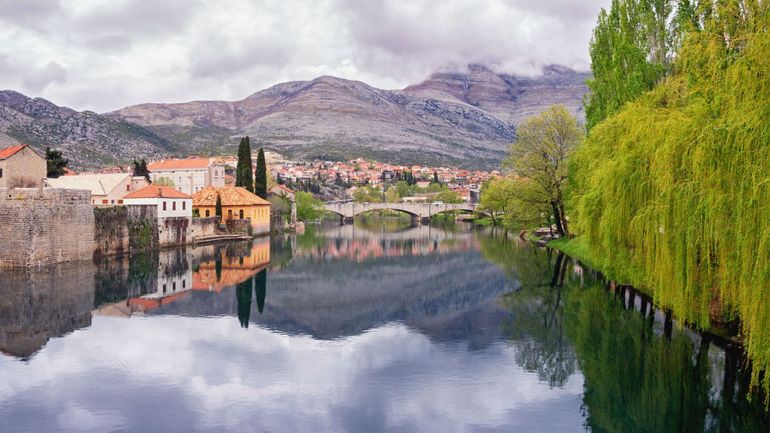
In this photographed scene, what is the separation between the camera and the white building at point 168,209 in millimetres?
50469

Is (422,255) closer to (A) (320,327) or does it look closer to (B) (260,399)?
(A) (320,327)

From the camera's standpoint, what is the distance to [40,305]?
24703 millimetres

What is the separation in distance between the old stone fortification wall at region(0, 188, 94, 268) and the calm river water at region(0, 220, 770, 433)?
5.01ft

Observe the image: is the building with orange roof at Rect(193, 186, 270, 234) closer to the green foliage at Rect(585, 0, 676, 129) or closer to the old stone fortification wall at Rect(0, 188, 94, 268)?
the old stone fortification wall at Rect(0, 188, 94, 268)

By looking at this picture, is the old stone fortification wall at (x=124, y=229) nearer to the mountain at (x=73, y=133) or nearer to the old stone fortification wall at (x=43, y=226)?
the old stone fortification wall at (x=43, y=226)

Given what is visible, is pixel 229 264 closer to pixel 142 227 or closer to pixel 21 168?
pixel 142 227

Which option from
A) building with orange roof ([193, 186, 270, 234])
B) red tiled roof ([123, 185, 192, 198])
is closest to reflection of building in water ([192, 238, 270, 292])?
red tiled roof ([123, 185, 192, 198])

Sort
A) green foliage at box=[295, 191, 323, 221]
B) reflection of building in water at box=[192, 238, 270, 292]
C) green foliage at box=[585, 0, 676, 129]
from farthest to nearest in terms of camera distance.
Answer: green foliage at box=[295, 191, 323, 221]
reflection of building in water at box=[192, 238, 270, 292]
green foliage at box=[585, 0, 676, 129]

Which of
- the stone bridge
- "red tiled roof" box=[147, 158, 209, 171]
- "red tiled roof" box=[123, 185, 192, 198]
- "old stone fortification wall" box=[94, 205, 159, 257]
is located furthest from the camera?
the stone bridge

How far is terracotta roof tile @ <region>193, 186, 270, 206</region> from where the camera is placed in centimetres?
6353

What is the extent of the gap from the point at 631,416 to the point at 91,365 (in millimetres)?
13713

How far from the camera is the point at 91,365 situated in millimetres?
17484

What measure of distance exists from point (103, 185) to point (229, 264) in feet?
77.2

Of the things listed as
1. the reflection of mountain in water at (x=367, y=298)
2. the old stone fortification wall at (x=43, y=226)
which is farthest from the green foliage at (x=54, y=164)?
the reflection of mountain in water at (x=367, y=298)
